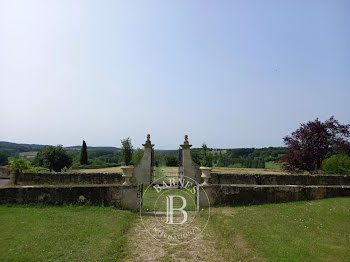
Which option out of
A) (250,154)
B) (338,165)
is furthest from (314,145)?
(250,154)

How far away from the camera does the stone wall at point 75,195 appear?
8.77 metres

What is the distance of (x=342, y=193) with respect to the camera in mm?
10711

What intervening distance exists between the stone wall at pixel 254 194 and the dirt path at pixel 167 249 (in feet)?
9.27

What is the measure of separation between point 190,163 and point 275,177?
4.99 m

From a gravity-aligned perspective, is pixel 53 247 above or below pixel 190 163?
below

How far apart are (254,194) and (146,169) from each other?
22.8 feet

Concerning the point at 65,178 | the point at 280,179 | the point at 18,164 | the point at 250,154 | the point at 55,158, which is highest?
the point at 250,154

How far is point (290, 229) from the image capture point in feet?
22.5

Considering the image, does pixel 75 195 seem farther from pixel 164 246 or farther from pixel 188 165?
pixel 188 165

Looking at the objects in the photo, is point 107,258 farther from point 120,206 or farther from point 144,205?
point 144,205

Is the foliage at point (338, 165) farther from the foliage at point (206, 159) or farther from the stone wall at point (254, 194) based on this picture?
the foliage at point (206, 159)

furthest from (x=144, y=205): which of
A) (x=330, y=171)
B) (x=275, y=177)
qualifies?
(x=330, y=171)

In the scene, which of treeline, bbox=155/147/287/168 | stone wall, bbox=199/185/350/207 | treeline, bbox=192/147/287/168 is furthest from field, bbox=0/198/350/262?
treeline, bbox=192/147/287/168

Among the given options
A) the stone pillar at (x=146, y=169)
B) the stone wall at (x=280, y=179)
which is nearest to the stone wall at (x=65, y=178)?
the stone pillar at (x=146, y=169)
